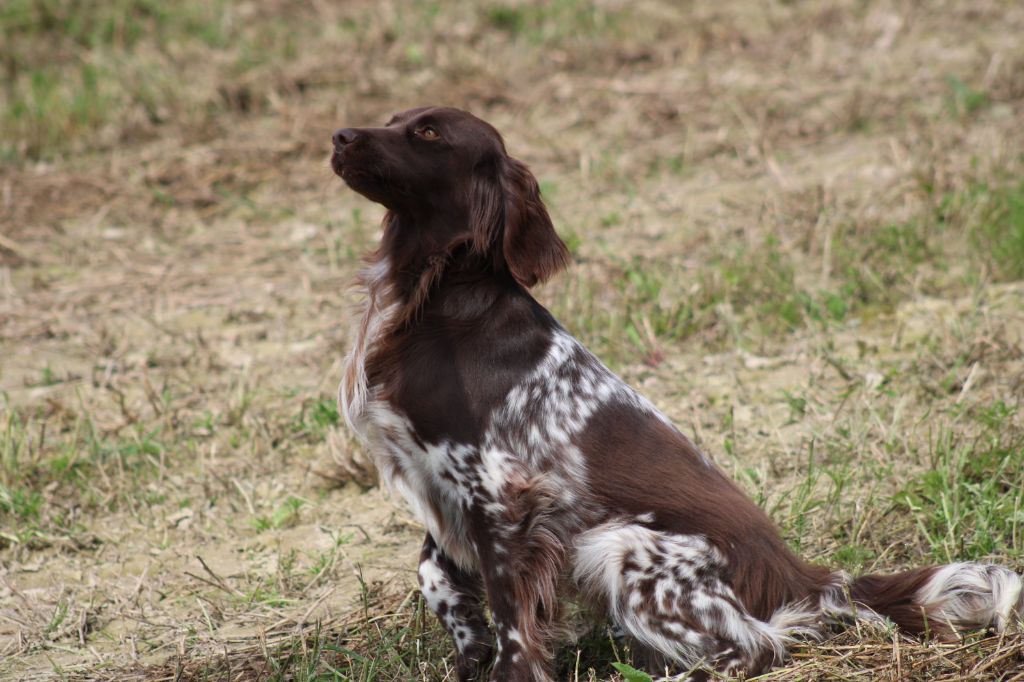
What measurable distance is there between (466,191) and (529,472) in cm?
83

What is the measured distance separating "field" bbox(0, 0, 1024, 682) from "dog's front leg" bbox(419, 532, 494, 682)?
113 millimetres

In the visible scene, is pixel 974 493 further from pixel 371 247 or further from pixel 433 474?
pixel 371 247

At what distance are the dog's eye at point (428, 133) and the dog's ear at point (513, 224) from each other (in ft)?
0.52

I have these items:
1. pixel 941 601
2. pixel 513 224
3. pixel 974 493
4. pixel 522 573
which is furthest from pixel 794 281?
pixel 522 573

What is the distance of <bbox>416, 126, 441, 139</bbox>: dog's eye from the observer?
3.40 metres

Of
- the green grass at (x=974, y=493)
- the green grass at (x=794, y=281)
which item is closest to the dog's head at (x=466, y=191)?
the green grass at (x=974, y=493)

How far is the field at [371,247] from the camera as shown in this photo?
3.98m

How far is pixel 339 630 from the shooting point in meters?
3.77

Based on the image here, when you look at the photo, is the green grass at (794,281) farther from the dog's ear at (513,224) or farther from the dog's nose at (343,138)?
the dog's nose at (343,138)

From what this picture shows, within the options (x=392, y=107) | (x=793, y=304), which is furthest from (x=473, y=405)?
(x=392, y=107)

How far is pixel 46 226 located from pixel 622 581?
5.02 m

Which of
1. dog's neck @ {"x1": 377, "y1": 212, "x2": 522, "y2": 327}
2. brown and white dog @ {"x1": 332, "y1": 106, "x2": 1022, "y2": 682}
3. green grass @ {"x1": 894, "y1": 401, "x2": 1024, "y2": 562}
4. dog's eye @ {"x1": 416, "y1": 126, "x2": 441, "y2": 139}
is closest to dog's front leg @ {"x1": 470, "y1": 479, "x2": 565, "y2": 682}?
brown and white dog @ {"x1": 332, "y1": 106, "x2": 1022, "y2": 682}

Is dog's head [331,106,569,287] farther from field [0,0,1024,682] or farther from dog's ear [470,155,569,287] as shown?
field [0,0,1024,682]

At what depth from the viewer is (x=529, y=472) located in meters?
3.29
